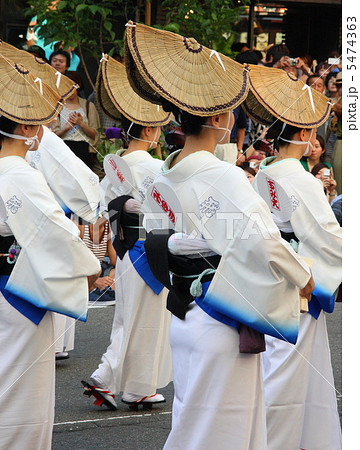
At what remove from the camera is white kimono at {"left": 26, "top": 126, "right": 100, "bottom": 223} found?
Result: 20.1 ft

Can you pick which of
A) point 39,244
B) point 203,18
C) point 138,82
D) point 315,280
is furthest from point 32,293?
point 203,18

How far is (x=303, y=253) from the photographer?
4.52 m

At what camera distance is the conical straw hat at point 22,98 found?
157 inches

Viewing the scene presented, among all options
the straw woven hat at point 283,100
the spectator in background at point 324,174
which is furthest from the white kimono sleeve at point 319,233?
the spectator in background at point 324,174

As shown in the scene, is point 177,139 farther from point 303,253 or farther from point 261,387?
point 261,387

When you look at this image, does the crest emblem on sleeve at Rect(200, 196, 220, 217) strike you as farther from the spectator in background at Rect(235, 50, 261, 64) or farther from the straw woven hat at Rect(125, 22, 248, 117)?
the spectator in background at Rect(235, 50, 261, 64)

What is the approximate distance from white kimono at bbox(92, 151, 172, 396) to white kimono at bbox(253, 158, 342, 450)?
1161mm

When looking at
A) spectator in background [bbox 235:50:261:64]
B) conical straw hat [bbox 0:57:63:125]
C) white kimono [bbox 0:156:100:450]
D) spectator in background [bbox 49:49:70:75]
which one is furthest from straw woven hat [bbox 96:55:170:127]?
spectator in background [bbox 235:50:261:64]

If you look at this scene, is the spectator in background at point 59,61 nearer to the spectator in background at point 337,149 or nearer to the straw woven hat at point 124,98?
the straw woven hat at point 124,98

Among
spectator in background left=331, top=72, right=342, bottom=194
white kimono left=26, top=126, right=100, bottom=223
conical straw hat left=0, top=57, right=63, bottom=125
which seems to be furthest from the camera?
spectator in background left=331, top=72, right=342, bottom=194

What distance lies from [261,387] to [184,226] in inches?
29.9

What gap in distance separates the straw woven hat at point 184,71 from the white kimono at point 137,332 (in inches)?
81.2
